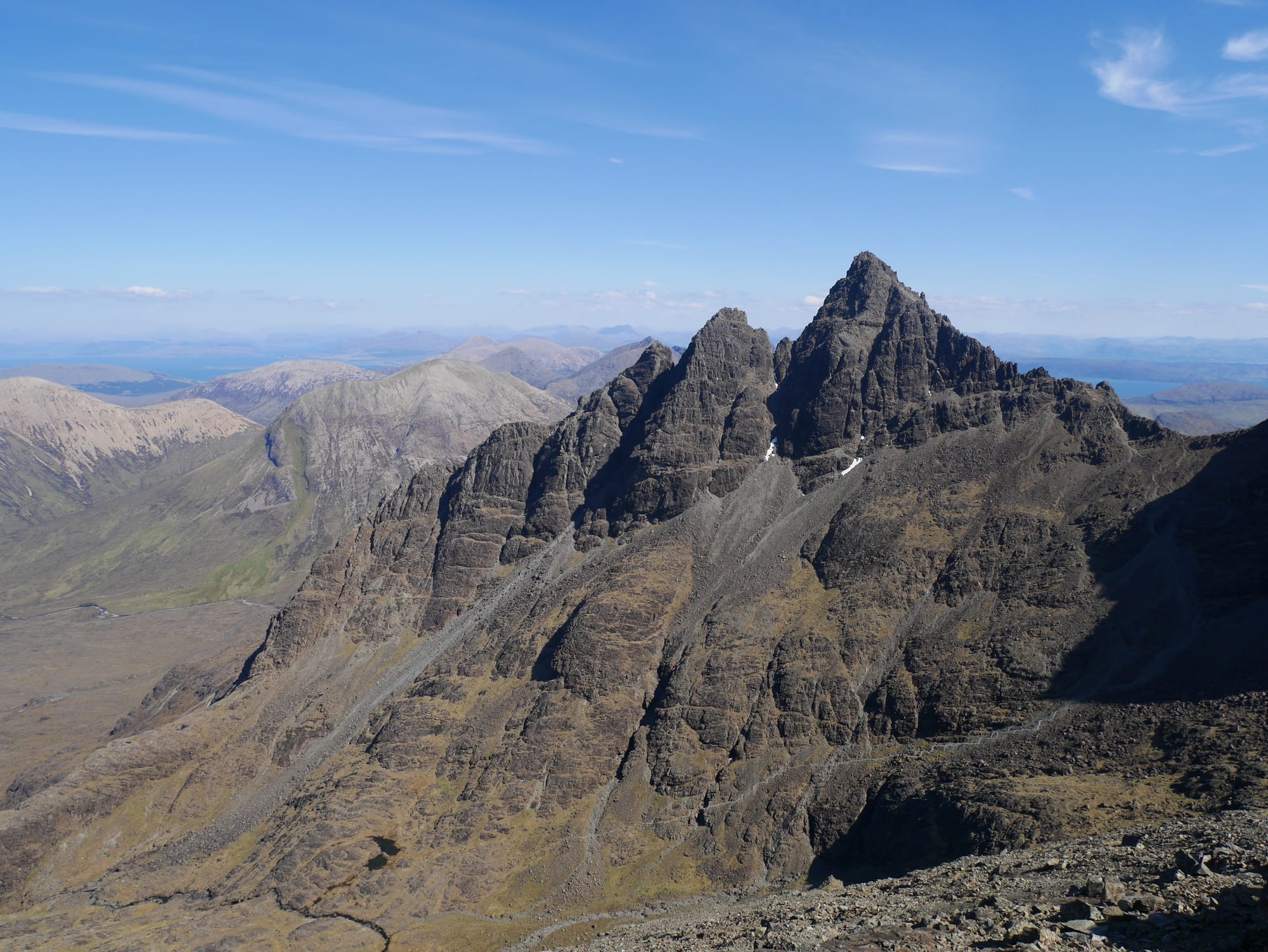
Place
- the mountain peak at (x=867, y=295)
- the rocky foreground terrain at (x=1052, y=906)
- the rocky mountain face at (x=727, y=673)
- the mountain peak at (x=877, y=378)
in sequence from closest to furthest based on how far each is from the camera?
1. the rocky foreground terrain at (x=1052, y=906)
2. the rocky mountain face at (x=727, y=673)
3. the mountain peak at (x=877, y=378)
4. the mountain peak at (x=867, y=295)

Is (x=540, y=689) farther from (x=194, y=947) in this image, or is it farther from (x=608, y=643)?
(x=194, y=947)

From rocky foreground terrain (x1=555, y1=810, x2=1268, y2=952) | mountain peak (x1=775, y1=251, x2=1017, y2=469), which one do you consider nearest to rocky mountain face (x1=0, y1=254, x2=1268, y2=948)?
mountain peak (x1=775, y1=251, x2=1017, y2=469)

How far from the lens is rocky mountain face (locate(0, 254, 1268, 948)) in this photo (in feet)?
326

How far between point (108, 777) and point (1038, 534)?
179m

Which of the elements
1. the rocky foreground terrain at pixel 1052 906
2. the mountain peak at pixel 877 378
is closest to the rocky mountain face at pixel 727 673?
the mountain peak at pixel 877 378

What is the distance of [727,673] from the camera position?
129625 mm

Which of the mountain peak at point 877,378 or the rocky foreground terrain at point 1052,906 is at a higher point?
the mountain peak at point 877,378

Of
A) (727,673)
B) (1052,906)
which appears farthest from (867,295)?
(1052,906)

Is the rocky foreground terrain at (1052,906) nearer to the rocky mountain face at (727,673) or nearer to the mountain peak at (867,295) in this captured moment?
the rocky mountain face at (727,673)

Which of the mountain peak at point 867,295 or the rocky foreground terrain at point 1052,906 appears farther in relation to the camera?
the mountain peak at point 867,295

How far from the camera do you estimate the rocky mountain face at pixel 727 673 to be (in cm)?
9944

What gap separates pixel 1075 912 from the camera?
41906mm

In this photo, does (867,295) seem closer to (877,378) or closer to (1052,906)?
(877,378)

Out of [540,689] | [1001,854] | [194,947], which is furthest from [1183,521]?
[194,947]
